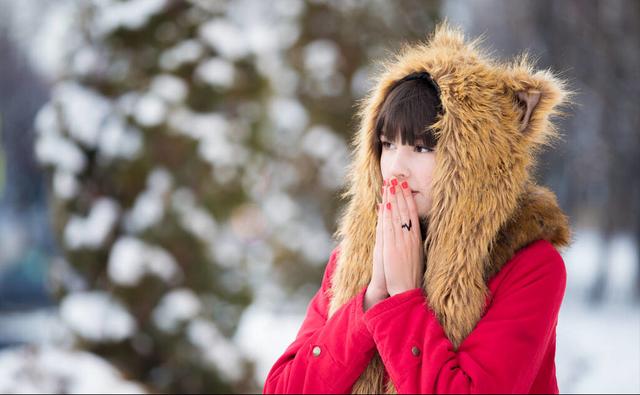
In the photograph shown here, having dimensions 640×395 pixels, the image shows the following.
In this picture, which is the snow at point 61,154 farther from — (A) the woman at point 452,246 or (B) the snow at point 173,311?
(A) the woman at point 452,246

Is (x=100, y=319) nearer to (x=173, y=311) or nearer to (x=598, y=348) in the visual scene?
(x=173, y=311)

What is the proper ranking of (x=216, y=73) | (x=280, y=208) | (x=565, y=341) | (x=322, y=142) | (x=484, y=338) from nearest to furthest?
(x=484, y=338)
(x=216, y=73)
(x=322, y=142)
(x=565, y=341)
(x=280, y=208)

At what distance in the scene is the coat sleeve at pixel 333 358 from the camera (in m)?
1.48

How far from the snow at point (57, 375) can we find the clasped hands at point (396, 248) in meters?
2.15

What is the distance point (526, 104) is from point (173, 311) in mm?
Answer: 2721

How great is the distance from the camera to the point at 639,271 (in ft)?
21.4

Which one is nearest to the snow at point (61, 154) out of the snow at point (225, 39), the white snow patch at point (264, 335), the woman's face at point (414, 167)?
the snow at point (225, 39)

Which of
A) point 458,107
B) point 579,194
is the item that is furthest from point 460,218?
point 579,194

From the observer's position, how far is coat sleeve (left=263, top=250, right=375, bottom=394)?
1.48m

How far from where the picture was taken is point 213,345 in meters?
3.77

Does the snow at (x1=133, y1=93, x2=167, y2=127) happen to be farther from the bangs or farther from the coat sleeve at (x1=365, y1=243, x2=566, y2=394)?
the coat sleeve at (x1=365, y1=243, x2=566, y2=394)

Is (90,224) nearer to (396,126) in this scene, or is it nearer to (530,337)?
(396,126)

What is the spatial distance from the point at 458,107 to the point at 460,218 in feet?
0.86

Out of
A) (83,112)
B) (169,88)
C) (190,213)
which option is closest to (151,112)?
(169,88)
